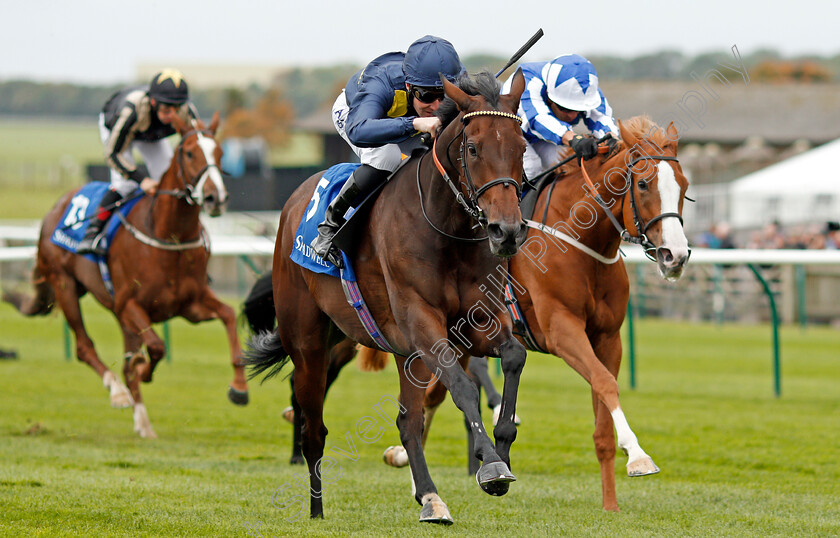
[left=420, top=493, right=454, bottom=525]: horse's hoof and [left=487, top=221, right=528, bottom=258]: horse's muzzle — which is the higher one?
[left=487, top=221, right=528, bottom=258]: horse's muzzle

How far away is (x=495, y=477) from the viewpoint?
143 inches

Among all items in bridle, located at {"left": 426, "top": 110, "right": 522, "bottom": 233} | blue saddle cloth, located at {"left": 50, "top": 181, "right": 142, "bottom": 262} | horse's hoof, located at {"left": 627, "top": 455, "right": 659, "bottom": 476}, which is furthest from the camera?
blue saddle cloth, located at {"left": 50, "top": 181, "right": 142, "bottom": 262}

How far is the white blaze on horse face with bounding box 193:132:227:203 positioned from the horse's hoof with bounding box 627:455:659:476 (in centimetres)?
417

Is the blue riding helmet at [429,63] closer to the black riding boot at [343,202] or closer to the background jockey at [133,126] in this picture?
the black riding boot at [343,202]

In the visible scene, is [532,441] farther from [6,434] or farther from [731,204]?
[731,204]

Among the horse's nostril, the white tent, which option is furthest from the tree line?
the horse's nostril

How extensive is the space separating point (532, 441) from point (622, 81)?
42.1 meters

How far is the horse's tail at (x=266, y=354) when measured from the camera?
545 centimetres

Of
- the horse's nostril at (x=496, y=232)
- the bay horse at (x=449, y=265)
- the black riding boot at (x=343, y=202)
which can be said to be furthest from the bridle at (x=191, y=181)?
the horse's nostril at (x=496, y=232)

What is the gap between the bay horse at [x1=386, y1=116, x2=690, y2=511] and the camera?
4.70m

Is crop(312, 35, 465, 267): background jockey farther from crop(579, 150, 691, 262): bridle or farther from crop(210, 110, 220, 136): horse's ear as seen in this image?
crop(210, 110, 220, 136): horse's ear

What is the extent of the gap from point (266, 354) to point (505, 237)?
2.23 meters

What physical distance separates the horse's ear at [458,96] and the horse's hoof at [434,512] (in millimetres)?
1491

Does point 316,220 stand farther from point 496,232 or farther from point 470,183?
point 496,232
